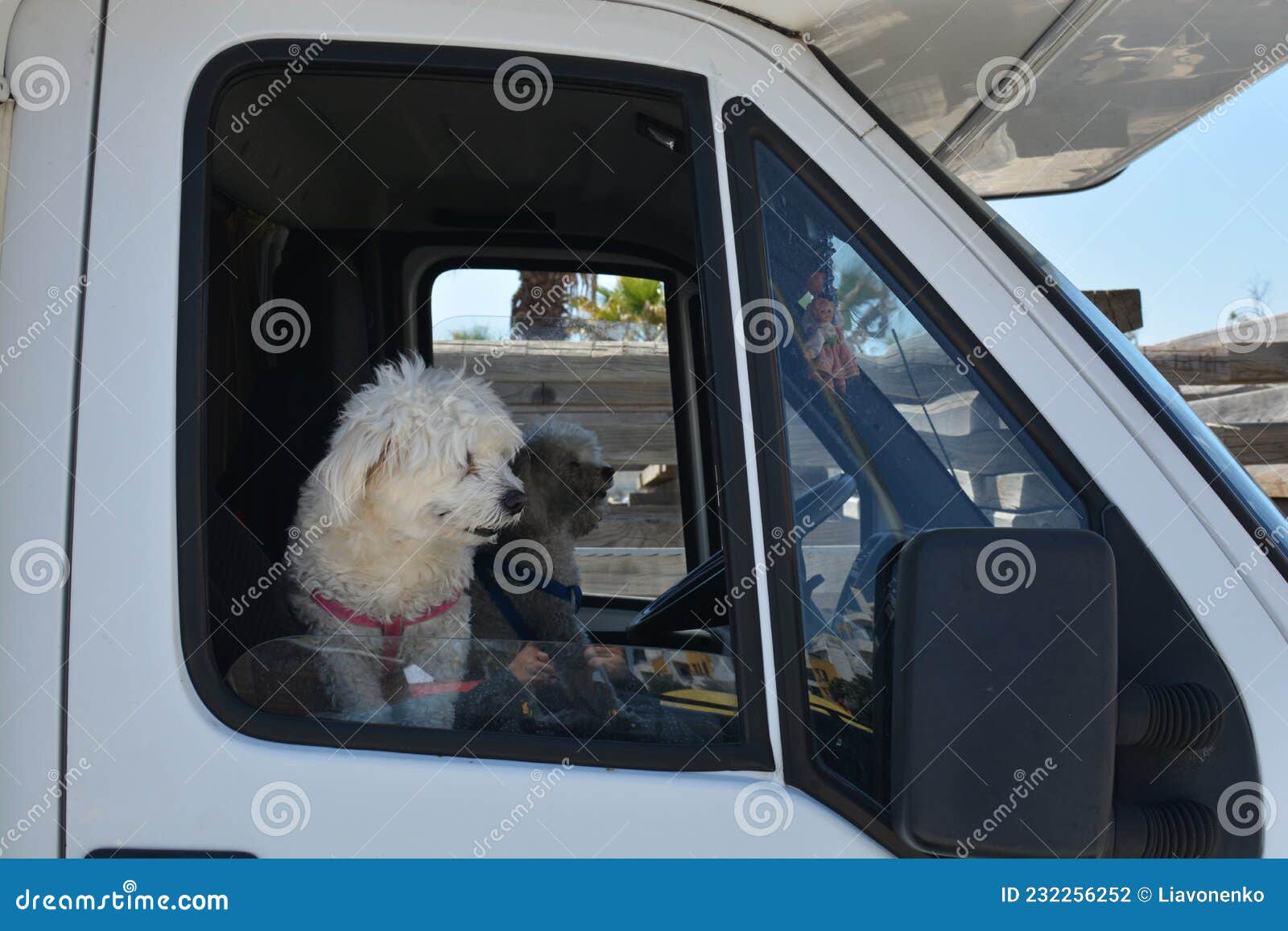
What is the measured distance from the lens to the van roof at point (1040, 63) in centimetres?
184

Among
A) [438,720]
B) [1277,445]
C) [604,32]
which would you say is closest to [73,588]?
[438,720]

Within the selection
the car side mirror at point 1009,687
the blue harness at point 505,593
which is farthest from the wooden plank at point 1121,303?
the car side mirror at point 1009,687

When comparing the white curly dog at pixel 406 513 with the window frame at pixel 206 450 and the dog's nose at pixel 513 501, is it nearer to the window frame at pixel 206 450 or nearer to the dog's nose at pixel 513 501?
the dog's nose at pixel 513 501

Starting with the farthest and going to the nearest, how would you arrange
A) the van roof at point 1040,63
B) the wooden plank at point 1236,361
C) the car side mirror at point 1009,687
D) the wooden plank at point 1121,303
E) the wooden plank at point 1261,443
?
1. the wooden plank at point 1261,443
2. the wooden plank at point 1236,361
3. the wooden plank at point 1121,303
4. the van roof at point 1040,63
5. the car side mirror at point 1009,687

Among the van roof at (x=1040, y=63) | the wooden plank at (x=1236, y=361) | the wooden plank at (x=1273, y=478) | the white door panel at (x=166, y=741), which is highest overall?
the wooden plank at (x=1236, y=361)

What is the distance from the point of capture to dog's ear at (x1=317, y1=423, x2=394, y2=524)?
7.49 ft

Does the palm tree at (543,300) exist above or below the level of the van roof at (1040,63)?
below

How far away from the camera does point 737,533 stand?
58.9 inches

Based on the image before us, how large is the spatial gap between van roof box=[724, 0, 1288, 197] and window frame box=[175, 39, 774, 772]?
0.95 ft

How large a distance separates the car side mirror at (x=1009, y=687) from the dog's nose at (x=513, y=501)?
5.05 ft

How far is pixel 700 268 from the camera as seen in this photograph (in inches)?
62.3

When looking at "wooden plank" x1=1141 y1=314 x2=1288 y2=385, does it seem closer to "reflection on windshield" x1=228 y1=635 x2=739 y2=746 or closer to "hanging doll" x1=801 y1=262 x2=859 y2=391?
"hanging doll" x1=801 y1=262 x2=859 y2=391

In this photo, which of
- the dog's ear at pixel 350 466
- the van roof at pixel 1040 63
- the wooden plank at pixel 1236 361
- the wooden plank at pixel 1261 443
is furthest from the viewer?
the wooden plank at pixel 1261 443

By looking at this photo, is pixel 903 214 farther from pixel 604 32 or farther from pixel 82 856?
pixel 82 856
